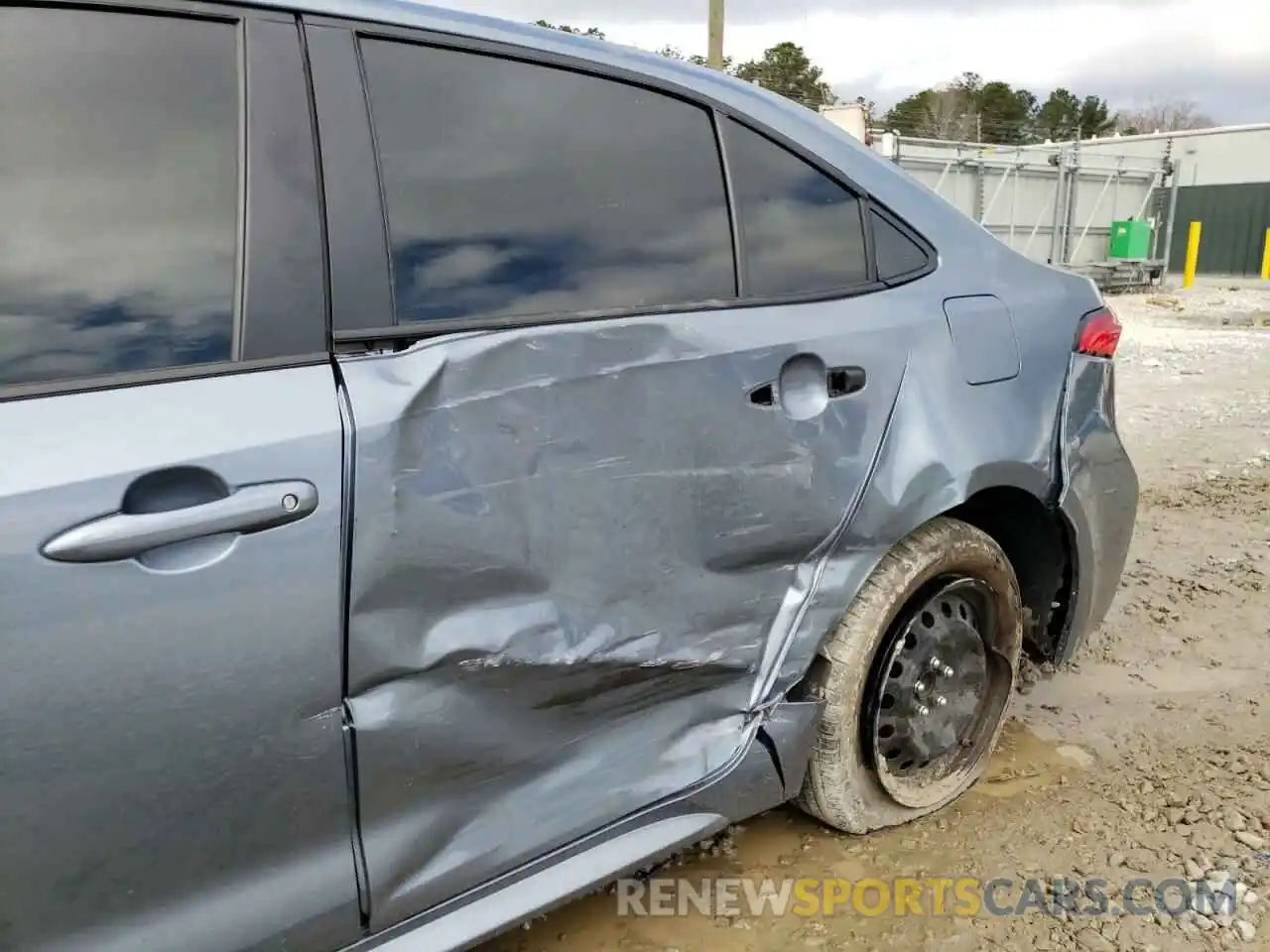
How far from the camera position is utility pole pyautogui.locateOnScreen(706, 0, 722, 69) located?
543 inches

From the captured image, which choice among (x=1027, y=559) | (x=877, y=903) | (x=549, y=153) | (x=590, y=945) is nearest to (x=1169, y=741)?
(x=1027, y=559)

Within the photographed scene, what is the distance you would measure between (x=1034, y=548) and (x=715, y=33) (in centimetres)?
1299

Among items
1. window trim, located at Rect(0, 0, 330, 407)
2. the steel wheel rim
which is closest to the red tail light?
the steel wheel rim

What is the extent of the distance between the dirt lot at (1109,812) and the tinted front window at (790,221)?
1.42 metres

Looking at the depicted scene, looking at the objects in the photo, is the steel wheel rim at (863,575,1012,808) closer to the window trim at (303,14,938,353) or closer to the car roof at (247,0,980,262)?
the window trim at (303,14,938,353)

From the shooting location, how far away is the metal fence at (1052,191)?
17.7 m

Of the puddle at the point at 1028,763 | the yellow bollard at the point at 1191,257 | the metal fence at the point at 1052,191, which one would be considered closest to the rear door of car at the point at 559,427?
the puddle at the point at 1028,763

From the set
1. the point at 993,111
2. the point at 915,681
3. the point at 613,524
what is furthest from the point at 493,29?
the point at 993,111

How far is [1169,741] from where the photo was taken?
294 cm

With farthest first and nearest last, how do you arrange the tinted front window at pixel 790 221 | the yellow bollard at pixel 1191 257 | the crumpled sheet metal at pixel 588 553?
the yellow bollard at pixel 1191 257 → the tinted front window at pixel 790 221 → the crumpled sheet metal at pixel 588 553

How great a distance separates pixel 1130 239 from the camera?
785 inches

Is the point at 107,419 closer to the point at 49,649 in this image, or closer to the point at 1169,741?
the point at 49,649

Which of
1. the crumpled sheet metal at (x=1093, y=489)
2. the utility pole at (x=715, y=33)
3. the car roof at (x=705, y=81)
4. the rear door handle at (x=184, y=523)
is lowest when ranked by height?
the crumpled sheet metal at (x=1093, y=489)

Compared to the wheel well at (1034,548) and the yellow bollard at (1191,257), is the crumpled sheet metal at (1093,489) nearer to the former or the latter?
the wheel well at (1034,548)
